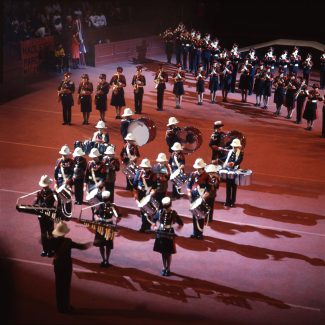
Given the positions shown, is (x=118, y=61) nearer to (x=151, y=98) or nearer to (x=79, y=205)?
(x=151, y=98)

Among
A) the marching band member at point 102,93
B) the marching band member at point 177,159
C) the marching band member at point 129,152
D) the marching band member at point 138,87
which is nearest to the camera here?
the marching band member at point 177,159

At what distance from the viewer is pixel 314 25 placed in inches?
1548

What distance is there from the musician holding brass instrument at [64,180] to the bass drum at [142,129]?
145 inches

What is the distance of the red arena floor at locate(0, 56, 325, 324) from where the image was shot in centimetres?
1196

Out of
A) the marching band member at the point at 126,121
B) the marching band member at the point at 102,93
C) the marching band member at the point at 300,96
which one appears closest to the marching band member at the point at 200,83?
the marching band member at the point at 300,96

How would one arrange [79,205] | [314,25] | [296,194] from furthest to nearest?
[314,25], [296,194], [79,205]

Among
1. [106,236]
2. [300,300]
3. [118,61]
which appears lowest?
[300,300]

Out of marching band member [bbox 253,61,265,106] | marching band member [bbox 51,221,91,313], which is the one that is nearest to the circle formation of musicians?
marching band member [bbox 51,221,91,313]

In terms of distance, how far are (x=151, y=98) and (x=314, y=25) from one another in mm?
16384

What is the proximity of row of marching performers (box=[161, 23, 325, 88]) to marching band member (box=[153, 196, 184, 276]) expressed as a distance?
16.4 metres

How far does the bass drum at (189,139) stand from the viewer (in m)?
18.1

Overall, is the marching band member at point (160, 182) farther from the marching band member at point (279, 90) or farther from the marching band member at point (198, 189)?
the marching band member at point (279, 90)

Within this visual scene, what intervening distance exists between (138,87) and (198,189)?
9.73 meters

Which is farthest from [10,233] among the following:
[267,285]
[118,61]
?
[118,61]
